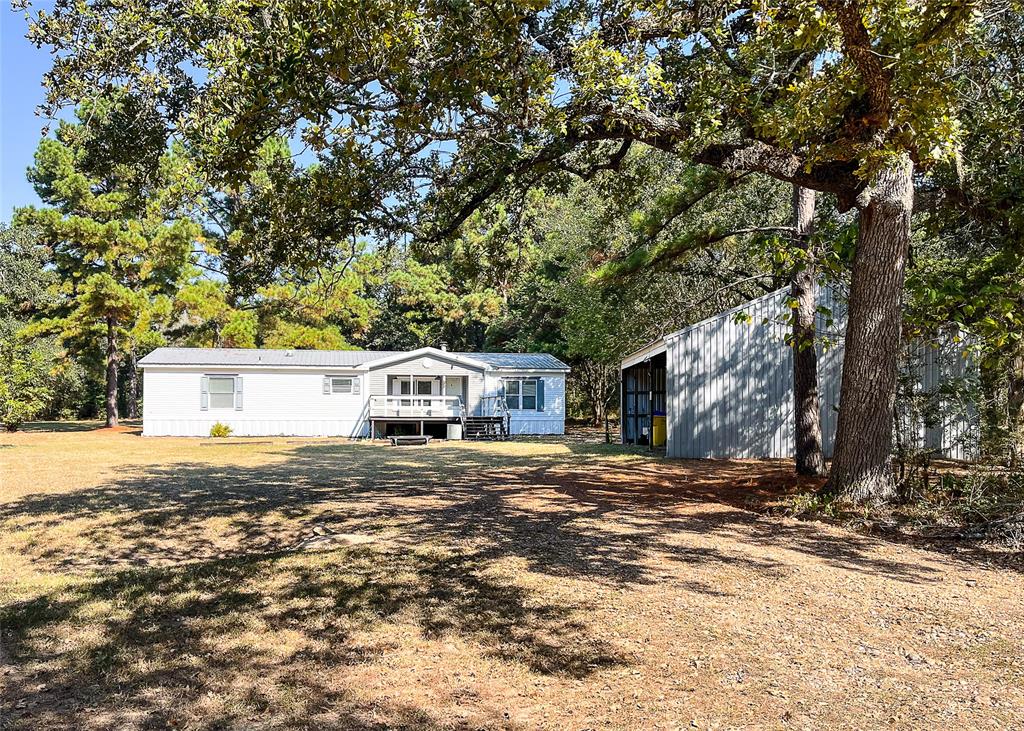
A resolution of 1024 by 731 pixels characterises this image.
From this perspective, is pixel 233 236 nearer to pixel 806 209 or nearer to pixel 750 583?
pixel 806 209

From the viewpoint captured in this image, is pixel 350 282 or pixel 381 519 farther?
pixel 350 282

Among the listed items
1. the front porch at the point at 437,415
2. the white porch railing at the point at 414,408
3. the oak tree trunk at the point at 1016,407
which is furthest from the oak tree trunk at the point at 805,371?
the white porch railing at the point at 414,408

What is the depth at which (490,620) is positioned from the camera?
466cm

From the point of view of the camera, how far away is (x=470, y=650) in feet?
13.7

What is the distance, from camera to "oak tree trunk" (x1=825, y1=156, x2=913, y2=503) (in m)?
8.29

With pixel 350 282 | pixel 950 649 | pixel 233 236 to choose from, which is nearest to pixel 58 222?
pixel 233 236

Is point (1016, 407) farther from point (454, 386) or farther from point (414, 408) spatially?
point (454, 386)

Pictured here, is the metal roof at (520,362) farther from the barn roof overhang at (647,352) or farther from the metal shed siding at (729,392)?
the metal shed siding at (729,392)

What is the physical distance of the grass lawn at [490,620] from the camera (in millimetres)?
3443

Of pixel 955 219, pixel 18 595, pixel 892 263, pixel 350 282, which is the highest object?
pixel 350 282

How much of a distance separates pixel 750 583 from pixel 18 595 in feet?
18.1

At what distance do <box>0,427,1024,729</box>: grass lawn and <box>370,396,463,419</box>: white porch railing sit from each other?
636 inches

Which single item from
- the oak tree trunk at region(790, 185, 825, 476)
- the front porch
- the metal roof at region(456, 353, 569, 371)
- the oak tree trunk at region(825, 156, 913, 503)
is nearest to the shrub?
the front porch

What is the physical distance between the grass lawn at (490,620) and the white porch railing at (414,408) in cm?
1615
